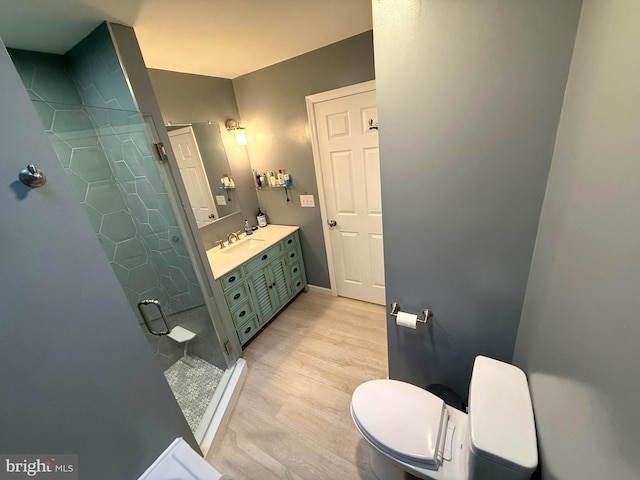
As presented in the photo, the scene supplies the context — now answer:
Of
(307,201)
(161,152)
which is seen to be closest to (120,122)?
(161,152)

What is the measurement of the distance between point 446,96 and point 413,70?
16 cm

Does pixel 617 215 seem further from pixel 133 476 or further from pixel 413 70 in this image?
pixel 133 476

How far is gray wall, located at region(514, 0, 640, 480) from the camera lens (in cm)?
42

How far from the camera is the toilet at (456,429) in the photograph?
2.56 ft

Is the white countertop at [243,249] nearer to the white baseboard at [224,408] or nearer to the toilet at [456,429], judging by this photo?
the white baseboard at [224,408]

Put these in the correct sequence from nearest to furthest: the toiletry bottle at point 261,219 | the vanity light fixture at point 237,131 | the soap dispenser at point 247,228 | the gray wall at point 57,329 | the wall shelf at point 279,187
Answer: the gray wall at point 57,329 → the vanity light fixture at point 237,131 → the wall shelf at point 279,187 → the soap dispenser at point 247,228 → the toiletry bottle at point 261,219

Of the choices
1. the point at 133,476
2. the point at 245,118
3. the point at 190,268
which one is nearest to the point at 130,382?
the point at 133,476

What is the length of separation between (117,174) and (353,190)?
6.07 feet

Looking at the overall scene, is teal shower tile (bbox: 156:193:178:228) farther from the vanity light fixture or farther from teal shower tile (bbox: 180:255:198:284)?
the vanity light fixture

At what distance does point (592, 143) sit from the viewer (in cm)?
58

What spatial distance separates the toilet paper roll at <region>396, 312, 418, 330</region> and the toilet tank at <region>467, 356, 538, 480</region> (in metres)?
0.34

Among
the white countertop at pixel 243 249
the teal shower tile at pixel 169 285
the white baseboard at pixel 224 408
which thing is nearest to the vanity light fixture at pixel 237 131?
the white countertop at pixel 243 249

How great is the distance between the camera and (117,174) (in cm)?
170

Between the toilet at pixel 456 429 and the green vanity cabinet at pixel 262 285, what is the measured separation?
4.16 ft
